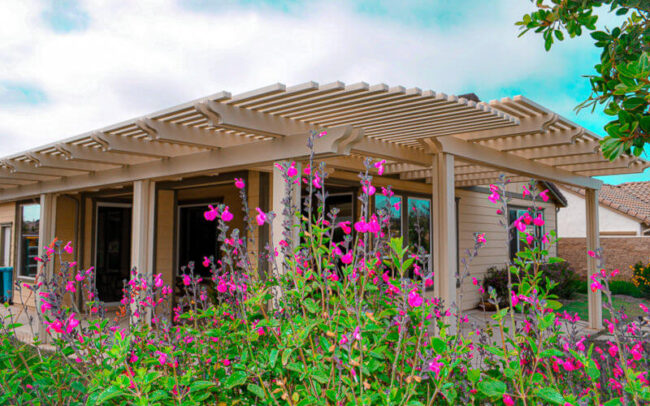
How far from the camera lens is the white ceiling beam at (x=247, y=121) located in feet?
12.8

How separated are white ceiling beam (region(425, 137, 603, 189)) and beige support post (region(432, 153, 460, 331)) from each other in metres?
0.13

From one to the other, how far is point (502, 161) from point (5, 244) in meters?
11.9

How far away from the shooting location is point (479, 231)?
1056cm

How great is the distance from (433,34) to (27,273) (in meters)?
17.7

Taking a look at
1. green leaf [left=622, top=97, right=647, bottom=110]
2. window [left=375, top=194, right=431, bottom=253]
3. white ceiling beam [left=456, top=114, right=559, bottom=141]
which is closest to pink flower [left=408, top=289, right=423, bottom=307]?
green leaf [left=622, top=97, right=647, bottom=110]

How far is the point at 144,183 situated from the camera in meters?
6.16

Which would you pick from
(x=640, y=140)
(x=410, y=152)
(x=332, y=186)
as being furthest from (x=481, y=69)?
(x=640, y=140)

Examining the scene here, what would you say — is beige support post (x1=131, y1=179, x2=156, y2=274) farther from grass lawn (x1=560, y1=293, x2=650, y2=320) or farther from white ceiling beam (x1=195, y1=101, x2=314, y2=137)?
grass lawn (x1=560, y1=293, x2=650, y2=320)

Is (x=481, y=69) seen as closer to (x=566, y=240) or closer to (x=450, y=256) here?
(x=566, y=240)

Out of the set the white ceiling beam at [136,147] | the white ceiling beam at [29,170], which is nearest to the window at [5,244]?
the white ceiling beam at [29,170]

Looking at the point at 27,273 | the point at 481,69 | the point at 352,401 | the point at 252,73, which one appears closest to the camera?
the point at 352,401

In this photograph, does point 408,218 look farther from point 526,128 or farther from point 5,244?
point 5,244

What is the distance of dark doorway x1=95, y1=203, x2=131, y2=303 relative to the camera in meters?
10.1

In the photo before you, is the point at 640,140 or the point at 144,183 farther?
the point at 144,183
